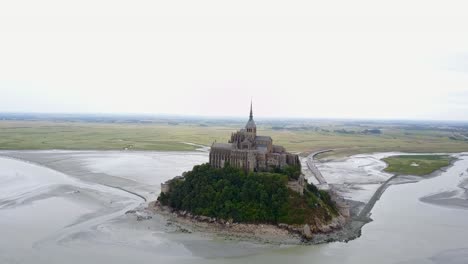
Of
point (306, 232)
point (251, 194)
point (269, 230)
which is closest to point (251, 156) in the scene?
point (251, 194)

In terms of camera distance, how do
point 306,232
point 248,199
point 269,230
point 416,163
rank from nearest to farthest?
point 306,232 < point 269,230 < point 248,199 < point 416,163

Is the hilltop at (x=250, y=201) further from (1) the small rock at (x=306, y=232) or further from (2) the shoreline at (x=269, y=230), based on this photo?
(2) the shoreline at (x=269, y=230)

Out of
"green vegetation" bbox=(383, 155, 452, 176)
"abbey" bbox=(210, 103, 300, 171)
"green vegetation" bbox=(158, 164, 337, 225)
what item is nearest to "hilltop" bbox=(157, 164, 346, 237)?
"green vegetation" bbox=(158, 164, 337, 225)

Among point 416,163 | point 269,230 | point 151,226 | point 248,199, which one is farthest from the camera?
point 416,163

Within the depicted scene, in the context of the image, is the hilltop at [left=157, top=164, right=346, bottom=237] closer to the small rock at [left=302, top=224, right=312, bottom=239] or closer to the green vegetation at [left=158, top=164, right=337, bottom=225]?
the green vegetation at [left=158, top=164, right=337, bottom=225]

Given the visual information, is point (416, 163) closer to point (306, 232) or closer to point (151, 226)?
point (306, 232)

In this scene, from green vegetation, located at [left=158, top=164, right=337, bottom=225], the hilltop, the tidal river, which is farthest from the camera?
→ green vegetation, located at [left=158, top=164, right=337, bottom=225]

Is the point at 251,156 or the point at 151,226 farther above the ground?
the point at 251,156

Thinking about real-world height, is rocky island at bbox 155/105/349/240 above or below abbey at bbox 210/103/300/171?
below
